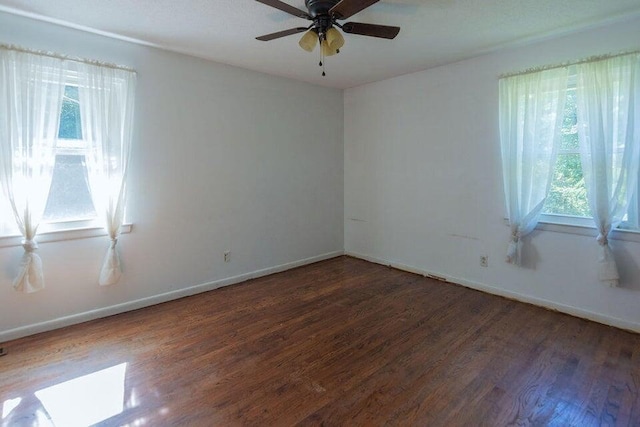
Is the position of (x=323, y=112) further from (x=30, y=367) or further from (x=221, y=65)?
(x=30, y=367)

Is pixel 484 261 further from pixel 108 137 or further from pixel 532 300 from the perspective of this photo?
pixel 108 137

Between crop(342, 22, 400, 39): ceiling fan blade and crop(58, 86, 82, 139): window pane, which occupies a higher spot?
crop(342, 22, 400, 39): ceiling fan blade

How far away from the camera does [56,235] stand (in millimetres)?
2674

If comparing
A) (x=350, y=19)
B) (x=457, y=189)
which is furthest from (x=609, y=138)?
(x=350, y=19)

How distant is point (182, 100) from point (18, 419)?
2.67 meters

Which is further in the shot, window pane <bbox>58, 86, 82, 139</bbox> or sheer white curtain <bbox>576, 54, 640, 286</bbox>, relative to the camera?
window pane <bbox>58, 86, 82, 139</bbox>

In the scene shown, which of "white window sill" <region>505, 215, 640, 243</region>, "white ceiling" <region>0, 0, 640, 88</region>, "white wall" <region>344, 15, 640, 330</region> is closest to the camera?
"white ceiling" <region>0, 0, 640, 88</region>

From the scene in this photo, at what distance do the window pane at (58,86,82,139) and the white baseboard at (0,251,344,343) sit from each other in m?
1.51

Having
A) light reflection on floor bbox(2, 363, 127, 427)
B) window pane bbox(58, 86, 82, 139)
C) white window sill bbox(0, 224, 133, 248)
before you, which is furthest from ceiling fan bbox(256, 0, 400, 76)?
light reflection on floor bbox(2, 363, 127, 427)

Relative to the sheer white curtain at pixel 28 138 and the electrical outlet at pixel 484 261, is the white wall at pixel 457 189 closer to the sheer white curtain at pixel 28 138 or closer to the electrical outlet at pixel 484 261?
the electrical outlet at pixel 484 261

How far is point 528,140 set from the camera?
3.01 metres

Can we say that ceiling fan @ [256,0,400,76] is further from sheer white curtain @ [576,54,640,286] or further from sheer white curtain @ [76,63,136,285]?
sheer white curtain @ [576,54,640,286]

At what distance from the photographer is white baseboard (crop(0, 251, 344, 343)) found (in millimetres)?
2578

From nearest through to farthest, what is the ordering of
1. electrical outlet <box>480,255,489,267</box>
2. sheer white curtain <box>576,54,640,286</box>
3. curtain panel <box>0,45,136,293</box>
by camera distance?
curtain panel <box>0,45,136,293</box>, sheer white curtain <box>576,54,640,286</box>, electrical outlet <box>480,255,489,267</box>
